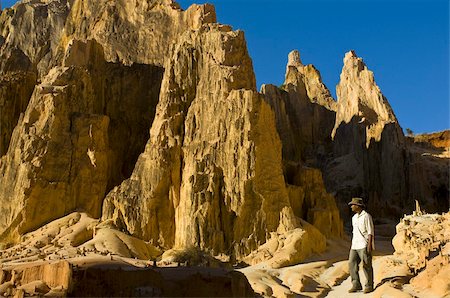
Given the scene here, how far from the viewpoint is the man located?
1569cm

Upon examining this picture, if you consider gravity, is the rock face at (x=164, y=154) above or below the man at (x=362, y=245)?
above

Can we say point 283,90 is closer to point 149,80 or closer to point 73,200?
point 149,80

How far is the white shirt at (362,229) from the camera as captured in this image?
1572 centimetres

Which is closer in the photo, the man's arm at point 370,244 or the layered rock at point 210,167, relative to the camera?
the man's arm at point 370,244

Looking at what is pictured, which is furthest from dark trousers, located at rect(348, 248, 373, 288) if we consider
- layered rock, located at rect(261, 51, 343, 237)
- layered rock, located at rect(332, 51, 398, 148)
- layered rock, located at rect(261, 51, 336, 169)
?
layered rock, located at rect(332, 51, 398, 148)

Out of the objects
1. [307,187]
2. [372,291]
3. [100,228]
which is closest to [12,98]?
[100,228]

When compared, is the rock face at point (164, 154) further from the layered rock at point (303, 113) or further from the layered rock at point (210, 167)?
the layered rock at point (303, 113)

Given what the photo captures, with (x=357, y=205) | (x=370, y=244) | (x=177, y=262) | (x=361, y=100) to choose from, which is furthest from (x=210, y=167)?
(x=361, y=100)

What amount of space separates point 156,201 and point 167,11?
23.6 m

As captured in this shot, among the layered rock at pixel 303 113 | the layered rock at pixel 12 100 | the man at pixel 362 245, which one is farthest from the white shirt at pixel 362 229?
the layered rock at pixel 12 100

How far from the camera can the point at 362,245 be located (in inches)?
621

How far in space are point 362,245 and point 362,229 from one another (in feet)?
1.24

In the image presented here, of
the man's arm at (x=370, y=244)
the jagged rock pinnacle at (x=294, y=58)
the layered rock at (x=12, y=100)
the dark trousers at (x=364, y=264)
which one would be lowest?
the dark trousers at (x=364, y=264)

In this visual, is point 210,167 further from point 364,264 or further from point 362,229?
point 364,264
